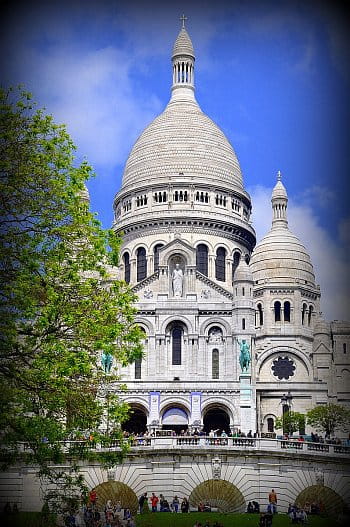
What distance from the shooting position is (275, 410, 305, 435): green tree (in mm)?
75938

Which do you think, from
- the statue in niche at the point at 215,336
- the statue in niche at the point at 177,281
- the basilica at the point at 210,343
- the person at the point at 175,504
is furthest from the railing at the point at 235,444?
the statue in niche at the point at 177,281

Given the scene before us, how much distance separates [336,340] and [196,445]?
37031 millimetres

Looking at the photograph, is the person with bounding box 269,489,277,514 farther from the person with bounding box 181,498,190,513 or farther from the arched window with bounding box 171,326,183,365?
the arched window with bounding box 171,326,183,365

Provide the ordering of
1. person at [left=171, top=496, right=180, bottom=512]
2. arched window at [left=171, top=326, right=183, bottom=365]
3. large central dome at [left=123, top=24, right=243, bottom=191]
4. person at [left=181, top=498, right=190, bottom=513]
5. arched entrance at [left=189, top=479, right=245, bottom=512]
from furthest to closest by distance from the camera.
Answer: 1. large central dome at [left=123, top=24, right=243, bottom=191]
2. arched window at [left=171, top=326, right=183, bottom=365]
3. arched entrance at [left=189, top=479, right=245, bottom=512]
4. person at [left=171, top=496, right=180, bottom=512]
5. person at [left=181, top=498, right=190, bottom=513]

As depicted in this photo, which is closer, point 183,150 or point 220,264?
point 220,264

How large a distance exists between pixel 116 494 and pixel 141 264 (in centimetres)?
4343

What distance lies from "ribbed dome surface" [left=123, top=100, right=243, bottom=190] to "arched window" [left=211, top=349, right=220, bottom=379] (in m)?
21.9

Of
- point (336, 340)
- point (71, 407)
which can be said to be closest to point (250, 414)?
point (336, 340)

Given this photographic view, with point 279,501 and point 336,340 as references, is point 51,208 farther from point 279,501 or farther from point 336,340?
point 336,340

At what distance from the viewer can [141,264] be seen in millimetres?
96375

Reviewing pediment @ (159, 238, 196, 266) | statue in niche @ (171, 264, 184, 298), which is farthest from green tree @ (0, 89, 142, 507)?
pediment @ (159, 238, 196, 266)

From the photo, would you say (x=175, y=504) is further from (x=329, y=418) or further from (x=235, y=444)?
(x=329, y=418)

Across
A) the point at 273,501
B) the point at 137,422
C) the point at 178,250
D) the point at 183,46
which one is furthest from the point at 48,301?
the point at 183,46

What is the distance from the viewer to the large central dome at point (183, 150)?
100875 mm
